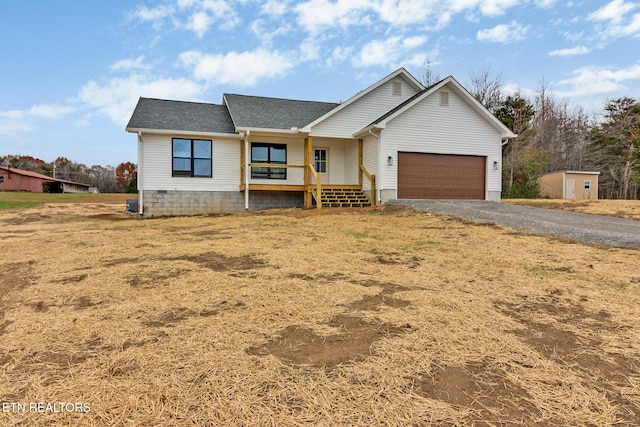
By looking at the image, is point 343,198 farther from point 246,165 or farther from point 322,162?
point 246,165

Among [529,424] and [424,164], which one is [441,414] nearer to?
[529,424]

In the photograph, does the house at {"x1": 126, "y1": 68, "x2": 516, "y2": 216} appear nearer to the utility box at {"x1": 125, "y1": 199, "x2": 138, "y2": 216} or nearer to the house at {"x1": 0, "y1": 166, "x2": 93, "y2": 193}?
the utility box at {"x1": 125, "y1": 199, "x2": 138, "y2": 216}

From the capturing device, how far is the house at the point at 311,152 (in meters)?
A: 14.0

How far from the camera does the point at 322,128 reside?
14.8 metres

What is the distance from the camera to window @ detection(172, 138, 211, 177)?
564 inches

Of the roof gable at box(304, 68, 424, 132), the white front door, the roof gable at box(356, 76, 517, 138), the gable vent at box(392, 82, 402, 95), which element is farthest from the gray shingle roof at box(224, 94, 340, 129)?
the white front door

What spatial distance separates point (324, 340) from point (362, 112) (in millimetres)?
14151

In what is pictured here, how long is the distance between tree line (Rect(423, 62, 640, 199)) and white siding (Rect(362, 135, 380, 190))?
17136 mm

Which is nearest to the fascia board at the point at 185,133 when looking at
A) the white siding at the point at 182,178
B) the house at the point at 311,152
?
the house at the point at 311,152

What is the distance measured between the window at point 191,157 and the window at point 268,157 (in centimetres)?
195

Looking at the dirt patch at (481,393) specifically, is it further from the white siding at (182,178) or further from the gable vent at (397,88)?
the gable vent at (397,88)

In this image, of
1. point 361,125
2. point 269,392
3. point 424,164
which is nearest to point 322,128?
point 361,125

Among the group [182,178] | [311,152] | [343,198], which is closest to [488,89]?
[311,152]

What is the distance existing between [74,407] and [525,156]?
97.4 ft
